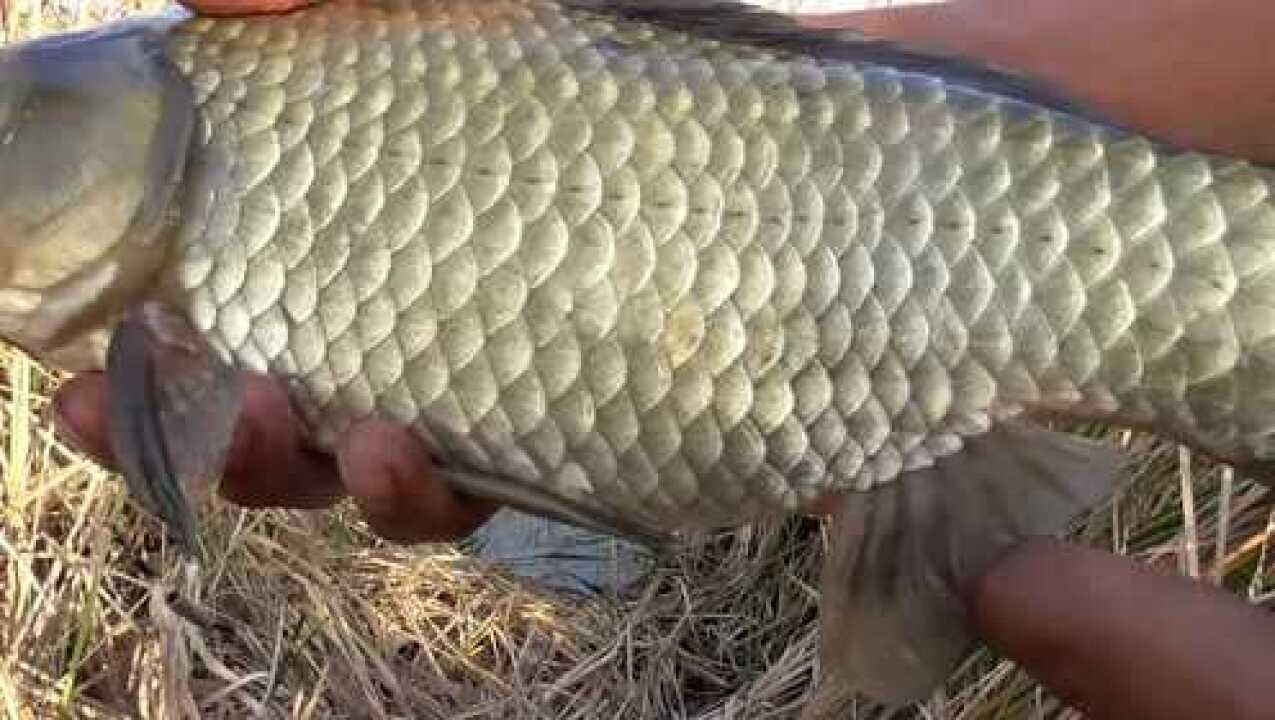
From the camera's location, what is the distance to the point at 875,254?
142 cm

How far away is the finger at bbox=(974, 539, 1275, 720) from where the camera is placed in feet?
4.42

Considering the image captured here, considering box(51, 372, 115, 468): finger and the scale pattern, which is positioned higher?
the scale pattern

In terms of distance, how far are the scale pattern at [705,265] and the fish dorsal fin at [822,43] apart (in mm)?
17

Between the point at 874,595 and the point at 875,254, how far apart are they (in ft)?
0.85

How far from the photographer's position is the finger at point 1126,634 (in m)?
1.35

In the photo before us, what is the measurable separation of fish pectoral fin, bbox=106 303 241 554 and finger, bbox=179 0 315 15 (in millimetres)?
258

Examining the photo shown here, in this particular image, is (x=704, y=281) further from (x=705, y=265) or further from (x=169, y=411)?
(x=169, y=411)

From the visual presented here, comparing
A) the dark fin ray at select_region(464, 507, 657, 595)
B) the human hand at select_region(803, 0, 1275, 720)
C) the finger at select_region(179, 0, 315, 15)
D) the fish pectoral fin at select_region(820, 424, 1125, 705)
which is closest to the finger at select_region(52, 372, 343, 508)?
the finger at select_region(179, 0, 315, 15)

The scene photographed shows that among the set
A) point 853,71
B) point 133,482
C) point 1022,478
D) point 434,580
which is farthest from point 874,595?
point 434,580

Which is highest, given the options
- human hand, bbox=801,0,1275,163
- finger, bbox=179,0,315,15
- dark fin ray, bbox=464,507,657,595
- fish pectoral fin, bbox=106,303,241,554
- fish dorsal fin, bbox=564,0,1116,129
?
fish dorsal fin, bbox=564,0,1116,129

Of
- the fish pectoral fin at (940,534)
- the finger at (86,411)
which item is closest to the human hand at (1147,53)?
the fish pectoral fin at (940,534)

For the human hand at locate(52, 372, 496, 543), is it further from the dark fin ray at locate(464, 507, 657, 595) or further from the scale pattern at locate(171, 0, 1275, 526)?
the dark fin ray at locate(464, 507, 657, 595)

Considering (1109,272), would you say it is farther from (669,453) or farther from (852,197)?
(669,453)

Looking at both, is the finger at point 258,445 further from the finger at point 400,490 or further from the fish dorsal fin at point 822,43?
the fish dorsal fin at point 822,43
